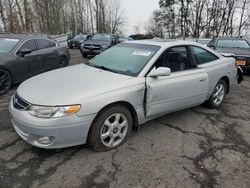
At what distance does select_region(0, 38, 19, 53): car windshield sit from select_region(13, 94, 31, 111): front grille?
129 inches

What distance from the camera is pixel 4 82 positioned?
5.60m

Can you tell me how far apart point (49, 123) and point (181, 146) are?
1908 mm

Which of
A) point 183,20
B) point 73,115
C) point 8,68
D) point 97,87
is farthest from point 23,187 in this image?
point 183,20

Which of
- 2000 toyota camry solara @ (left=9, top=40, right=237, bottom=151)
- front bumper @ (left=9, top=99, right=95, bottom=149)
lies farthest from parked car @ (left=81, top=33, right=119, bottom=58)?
front bumper @ (left=9, top=99, right=95, bottom=149)

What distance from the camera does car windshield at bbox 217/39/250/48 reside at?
9.41 m

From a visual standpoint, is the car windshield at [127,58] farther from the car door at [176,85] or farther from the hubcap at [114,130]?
the hubcap at [114,130]

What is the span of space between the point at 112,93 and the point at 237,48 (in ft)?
25.7

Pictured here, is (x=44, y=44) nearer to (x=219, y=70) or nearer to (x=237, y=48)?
(x=219, y=70)

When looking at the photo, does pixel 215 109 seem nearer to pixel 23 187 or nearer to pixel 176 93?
pixel 176 93

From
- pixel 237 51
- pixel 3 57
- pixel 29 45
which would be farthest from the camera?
pixel 237 51

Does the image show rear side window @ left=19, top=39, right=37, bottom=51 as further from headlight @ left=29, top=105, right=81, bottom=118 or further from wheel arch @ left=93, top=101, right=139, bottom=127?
wheel arch @ left=93, top=101, right=139, bottom=127

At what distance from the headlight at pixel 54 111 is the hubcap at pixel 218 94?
329 centimetres

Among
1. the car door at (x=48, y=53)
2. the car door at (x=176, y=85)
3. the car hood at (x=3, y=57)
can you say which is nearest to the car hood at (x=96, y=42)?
the car door at (x=48, y=53)

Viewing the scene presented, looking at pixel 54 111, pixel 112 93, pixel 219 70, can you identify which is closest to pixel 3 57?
pixel 54 111
